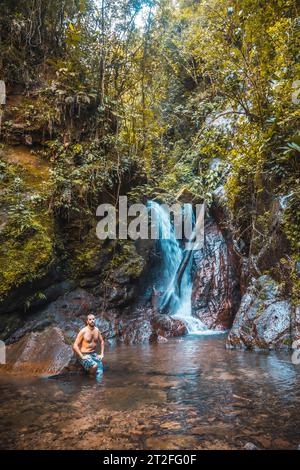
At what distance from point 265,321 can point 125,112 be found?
855 cm

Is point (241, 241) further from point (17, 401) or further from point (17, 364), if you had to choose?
point (17, 401)

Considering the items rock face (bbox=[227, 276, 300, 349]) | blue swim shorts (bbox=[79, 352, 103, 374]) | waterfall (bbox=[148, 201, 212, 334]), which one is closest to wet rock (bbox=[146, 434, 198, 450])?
blue swim shorts (bbox=[79, 352, 103, 374])

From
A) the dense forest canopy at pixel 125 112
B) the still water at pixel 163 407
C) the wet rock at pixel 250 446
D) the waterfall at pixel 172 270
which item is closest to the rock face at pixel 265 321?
the dense forest canopy at pixel 125 112

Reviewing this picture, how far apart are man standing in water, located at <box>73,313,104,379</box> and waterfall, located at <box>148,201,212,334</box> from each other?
18.3 ft

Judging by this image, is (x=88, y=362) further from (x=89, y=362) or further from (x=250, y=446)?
(x=250, y=446)

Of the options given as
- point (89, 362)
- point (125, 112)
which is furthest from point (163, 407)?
point (125, 112)

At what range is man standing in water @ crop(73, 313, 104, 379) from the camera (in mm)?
6031

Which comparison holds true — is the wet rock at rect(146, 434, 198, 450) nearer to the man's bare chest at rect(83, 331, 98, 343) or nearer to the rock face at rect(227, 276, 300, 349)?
the man's bare chest at rect(83, 331, 98, 343)

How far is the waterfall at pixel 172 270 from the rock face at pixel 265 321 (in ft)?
11.7

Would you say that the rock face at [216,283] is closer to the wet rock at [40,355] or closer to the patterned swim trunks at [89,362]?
the patterned swim trunks at [89,362]

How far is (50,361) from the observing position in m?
6.20

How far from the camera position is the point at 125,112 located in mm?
12172
